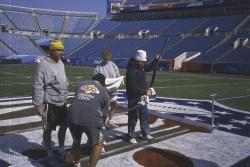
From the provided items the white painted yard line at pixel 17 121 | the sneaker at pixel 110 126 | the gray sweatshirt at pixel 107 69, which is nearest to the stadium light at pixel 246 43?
the sneaker at pixel 110 126

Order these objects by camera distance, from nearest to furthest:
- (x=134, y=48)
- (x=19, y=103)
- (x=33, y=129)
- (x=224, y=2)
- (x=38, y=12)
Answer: (x=33, y=129)
(x=19, y=103)
(x=224, y=2)
(x=134, y=48)
(x=38, y=12)

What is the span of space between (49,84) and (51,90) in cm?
12

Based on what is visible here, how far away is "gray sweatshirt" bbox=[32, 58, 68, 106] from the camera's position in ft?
19.7

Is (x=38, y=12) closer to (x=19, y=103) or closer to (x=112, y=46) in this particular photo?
(x=112, y=46)

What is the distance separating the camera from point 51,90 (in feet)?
20.5

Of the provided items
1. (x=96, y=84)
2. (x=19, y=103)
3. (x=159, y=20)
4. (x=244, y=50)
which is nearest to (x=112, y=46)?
(x=159, y=20)

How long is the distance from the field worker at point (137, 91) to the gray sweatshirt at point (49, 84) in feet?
6.33

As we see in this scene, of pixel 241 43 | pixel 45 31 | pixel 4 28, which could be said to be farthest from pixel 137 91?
pixel 45 31

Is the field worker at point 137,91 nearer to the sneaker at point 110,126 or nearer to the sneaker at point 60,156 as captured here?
the sneaker at point 110,126

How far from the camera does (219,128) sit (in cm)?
968

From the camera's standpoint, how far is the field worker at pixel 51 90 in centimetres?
606

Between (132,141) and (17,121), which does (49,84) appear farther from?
(17,121)

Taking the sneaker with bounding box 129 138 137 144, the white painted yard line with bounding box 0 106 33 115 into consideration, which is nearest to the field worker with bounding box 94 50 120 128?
the sneaker with bounding box 129 138 137 144

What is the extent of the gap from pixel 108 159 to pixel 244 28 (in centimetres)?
4193
